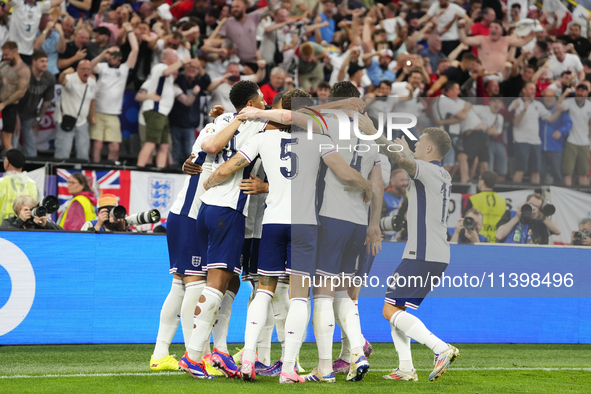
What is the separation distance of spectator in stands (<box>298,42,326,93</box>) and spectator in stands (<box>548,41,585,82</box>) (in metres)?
5.38

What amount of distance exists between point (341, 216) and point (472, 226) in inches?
148

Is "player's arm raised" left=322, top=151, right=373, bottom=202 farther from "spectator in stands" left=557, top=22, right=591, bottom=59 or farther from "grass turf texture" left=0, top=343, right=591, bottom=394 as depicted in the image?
"spectator in stands" left=557, top=22, right=591, bottom=59

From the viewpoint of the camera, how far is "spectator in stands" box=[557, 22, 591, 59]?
1572 cm

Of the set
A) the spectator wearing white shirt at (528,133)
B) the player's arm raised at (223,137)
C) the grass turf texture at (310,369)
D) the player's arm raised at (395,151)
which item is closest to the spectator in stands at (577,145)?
the spectator wearing white shirt at (528,133)

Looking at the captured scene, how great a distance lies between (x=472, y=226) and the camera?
8992 mm

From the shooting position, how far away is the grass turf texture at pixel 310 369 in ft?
16.9

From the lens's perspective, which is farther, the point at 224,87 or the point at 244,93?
the point at 224,87

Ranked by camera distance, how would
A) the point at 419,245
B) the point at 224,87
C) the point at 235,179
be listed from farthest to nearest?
the point at 224,87
the point at 419,245
the point at 235,179

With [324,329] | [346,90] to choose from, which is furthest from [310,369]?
[346,90]

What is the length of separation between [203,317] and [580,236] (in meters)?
6.10

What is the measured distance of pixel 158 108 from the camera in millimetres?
11508

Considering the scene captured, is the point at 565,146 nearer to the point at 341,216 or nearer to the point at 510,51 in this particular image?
the point at 510,51

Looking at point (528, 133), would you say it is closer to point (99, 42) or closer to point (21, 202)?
point (99, 42)

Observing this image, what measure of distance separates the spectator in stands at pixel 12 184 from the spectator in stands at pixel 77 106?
1725 millimetres
